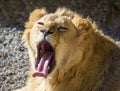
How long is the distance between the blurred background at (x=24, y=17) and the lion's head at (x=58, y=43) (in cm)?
211

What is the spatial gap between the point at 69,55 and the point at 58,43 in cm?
16

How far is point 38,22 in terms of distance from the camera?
172 inches

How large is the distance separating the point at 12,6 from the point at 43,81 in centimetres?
381

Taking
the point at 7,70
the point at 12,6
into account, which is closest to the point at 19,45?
the point at 7,70

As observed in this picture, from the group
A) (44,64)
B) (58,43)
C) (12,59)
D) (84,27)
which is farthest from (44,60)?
(12,59)

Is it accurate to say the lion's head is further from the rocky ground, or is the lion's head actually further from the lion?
the rocky ground

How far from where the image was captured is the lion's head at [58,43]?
4211mm

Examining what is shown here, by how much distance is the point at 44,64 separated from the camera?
434cm

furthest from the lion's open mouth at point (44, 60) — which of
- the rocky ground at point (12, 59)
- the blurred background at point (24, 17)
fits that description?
the blurred background at point (24, 17)

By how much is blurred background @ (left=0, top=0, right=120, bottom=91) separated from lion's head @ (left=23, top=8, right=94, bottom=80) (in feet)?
6.92

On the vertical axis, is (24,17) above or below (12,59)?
above

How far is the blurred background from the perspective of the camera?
266 inches

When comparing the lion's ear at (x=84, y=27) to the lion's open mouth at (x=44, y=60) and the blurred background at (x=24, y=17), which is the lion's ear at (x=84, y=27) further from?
the blurred background at (x=24, y=17)

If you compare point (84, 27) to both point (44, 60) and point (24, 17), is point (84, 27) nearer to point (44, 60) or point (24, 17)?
point (44, 60)
